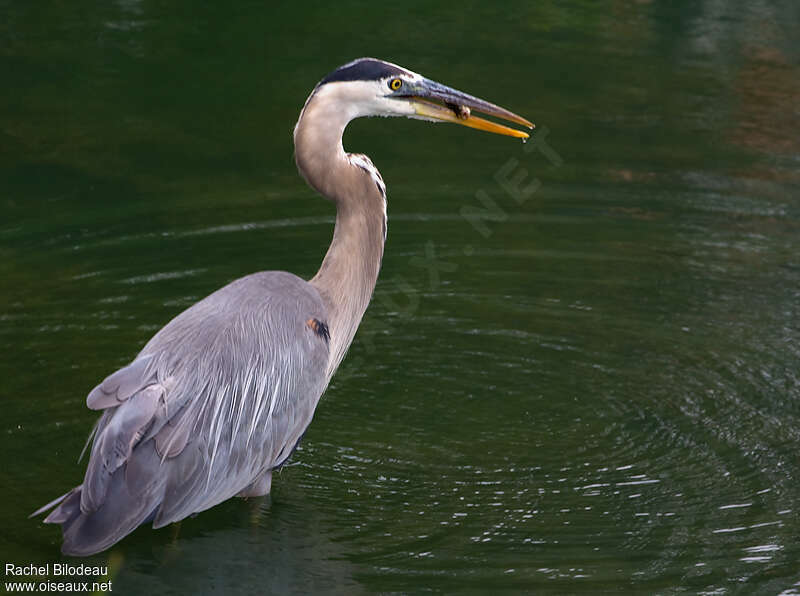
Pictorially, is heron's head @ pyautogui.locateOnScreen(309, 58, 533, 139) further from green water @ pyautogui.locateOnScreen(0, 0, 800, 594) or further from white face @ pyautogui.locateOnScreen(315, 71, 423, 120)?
green water @ pyautogui.locateOnScreen(0, 0, 800, 594)

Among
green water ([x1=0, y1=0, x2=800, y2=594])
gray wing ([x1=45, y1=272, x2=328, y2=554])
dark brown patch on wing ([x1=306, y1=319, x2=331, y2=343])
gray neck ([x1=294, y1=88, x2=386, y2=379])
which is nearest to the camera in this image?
gray wing ([x1=45, y1=272, x2=328, y2=554])

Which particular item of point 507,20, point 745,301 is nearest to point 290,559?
point 745,301

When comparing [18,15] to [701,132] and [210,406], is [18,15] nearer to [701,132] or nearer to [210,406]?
[701,132]

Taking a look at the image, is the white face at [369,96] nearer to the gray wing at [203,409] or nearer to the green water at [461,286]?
the gray wing at [203,409]

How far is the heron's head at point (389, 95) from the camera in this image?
5777mm

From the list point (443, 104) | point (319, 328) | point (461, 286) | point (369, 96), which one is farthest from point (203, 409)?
point (461, 286)

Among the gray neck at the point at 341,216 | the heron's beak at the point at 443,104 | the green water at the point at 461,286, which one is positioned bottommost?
the green water at the point at 461,286

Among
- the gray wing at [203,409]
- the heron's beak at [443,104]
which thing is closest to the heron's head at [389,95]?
the heron's beak at [443,104]

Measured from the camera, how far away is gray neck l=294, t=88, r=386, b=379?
19.0ft

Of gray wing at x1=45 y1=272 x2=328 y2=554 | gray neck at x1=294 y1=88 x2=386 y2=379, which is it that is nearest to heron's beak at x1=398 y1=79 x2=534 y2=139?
gray neck at x1=294 y1=88 x2=386 y2=379

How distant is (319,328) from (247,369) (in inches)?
16.9

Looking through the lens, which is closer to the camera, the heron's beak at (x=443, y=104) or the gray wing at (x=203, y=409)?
the gray wing at (x=203, y=409)

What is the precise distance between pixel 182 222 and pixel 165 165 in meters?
1.35

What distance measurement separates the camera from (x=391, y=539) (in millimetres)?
5312
